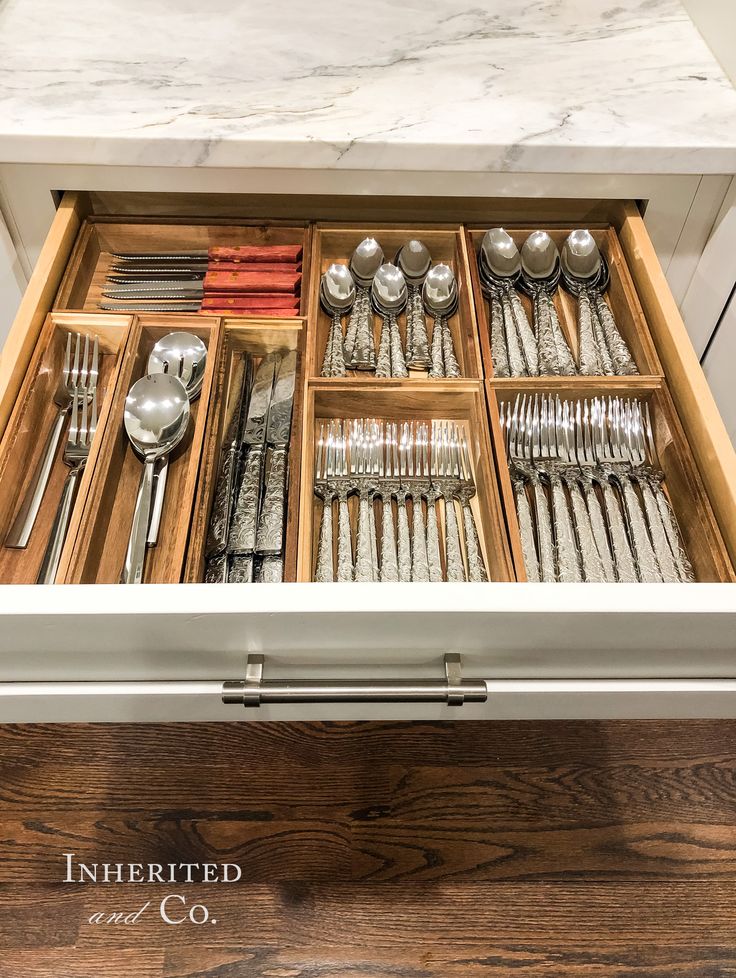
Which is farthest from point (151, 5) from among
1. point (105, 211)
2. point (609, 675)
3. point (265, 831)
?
point (265, 831)

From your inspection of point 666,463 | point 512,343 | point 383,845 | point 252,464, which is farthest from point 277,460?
point 383,845

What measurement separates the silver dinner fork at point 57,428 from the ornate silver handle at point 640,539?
2.26ft

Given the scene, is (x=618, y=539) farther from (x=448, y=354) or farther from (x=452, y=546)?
(x=448, y=354)

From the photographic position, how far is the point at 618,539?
790 millimetres

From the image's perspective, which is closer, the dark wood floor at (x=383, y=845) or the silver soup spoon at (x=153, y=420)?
the silver soup spoon at (x=153, y=420)

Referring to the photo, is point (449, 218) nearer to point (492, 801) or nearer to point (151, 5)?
point (151, 5)

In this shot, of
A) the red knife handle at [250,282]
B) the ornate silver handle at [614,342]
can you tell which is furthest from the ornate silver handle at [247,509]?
the ornate silver handle at [614,342]

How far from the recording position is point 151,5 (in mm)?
1050

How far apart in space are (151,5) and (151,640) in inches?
39.2

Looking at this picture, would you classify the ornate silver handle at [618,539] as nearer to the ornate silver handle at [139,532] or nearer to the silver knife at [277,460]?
the silver knife at [277,460]

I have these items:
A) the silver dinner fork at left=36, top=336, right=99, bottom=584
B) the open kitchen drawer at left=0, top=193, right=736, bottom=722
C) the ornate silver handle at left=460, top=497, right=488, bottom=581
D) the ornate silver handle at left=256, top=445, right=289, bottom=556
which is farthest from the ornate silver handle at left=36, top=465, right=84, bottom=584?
the ornate silver handle at left=460, top=497, right=488, bottom=581

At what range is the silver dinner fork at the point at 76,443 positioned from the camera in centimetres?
77

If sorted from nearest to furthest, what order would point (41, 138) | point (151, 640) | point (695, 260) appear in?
point (151, 640) → point (41, 138) → point (695, 260)

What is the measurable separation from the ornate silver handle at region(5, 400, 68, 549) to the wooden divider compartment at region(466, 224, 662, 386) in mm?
544
